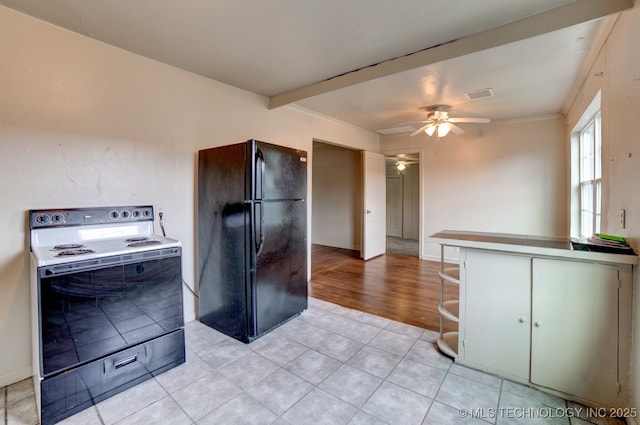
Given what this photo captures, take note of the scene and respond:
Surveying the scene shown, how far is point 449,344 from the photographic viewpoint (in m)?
2.38

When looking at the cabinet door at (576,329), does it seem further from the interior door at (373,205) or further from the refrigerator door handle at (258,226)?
the interior door at (373,205)

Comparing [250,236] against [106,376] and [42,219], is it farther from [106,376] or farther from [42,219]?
[42,219]

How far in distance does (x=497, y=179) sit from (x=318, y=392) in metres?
4.58

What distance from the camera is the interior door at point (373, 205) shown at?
5531 millimetres

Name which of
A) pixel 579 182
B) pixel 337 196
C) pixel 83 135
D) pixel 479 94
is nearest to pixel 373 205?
pixel 337 196

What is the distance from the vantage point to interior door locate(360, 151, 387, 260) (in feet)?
18.1

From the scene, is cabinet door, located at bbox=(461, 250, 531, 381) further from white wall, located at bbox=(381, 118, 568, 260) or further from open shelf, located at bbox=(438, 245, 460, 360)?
white wall, located at bbox=(381, 118, 568, 260)

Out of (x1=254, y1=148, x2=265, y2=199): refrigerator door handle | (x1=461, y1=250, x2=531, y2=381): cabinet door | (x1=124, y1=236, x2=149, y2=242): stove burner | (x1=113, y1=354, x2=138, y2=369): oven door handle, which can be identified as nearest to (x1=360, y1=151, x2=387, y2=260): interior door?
(x1=254, y1=148, x2=265, y2=199): refrigerator door handle

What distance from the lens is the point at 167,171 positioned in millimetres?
2775

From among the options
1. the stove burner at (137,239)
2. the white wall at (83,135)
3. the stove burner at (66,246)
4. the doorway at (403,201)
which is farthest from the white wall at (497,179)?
the stove burner at (66,246)

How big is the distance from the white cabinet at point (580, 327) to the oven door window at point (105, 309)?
2.56m

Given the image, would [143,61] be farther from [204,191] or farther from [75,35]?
[204,191]

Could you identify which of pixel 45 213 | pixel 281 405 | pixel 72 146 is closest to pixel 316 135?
pixel 72 146

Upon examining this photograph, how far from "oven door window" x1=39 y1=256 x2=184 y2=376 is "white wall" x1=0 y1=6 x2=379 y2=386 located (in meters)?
0.73
